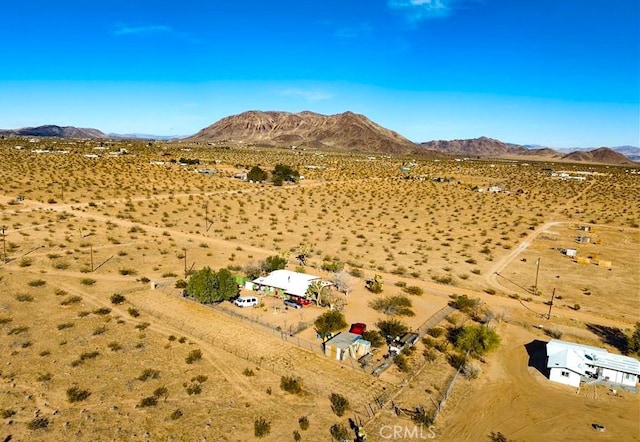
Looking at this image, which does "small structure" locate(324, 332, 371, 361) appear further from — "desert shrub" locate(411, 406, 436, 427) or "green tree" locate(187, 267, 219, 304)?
"green tree" locate(187, 267, 219, 304)

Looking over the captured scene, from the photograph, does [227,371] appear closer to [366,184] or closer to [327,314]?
[327,314]

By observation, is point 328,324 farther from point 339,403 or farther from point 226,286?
point 226,286

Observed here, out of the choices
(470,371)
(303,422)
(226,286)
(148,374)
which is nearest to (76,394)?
→ (148,374)

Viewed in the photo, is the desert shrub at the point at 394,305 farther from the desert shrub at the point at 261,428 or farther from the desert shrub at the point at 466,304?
the desert shrub at the point at 261,428

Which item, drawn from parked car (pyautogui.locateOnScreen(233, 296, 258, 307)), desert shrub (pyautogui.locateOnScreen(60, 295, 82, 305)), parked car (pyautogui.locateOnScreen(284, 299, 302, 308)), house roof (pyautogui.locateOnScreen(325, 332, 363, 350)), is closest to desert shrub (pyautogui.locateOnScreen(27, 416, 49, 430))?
desert shrub (pyautogui.locateOnScreen(60, 295, 82, 305))

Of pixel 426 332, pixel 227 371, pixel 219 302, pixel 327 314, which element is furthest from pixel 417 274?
pixel 227 371

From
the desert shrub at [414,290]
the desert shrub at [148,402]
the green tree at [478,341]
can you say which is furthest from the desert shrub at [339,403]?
the desert shrub at [414,290]
